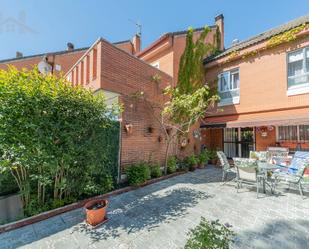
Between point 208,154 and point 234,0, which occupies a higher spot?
point 234,0

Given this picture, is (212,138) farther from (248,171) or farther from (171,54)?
(248,171)

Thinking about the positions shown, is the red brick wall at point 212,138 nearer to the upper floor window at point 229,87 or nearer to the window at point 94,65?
the upper floor window at point 229,87

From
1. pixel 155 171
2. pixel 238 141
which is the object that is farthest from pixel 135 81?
pixel 238 141

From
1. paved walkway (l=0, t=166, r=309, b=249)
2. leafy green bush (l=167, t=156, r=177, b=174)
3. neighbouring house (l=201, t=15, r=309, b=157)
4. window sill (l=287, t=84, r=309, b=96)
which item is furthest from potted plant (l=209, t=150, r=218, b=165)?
paved walkway (l=0, t=166, r=309, b=249)

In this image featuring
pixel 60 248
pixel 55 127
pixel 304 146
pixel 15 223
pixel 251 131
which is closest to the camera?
pixel 60 248

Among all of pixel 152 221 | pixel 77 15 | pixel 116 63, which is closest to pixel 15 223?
pixel 152 221

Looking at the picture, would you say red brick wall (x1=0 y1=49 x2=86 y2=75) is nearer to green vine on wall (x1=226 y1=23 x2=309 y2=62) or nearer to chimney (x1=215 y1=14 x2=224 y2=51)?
chimney (x1=215 y1=14 x2=224 y2=51)

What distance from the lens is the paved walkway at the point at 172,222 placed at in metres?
4.52

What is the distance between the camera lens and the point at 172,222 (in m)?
5.48

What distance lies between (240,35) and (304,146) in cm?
1345

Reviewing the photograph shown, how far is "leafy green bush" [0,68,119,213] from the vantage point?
5297 millimetres

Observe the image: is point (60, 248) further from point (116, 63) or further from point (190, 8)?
point (190, 8)

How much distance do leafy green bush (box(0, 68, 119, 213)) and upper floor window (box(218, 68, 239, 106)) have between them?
10667mm

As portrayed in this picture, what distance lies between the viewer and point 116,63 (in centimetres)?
881
